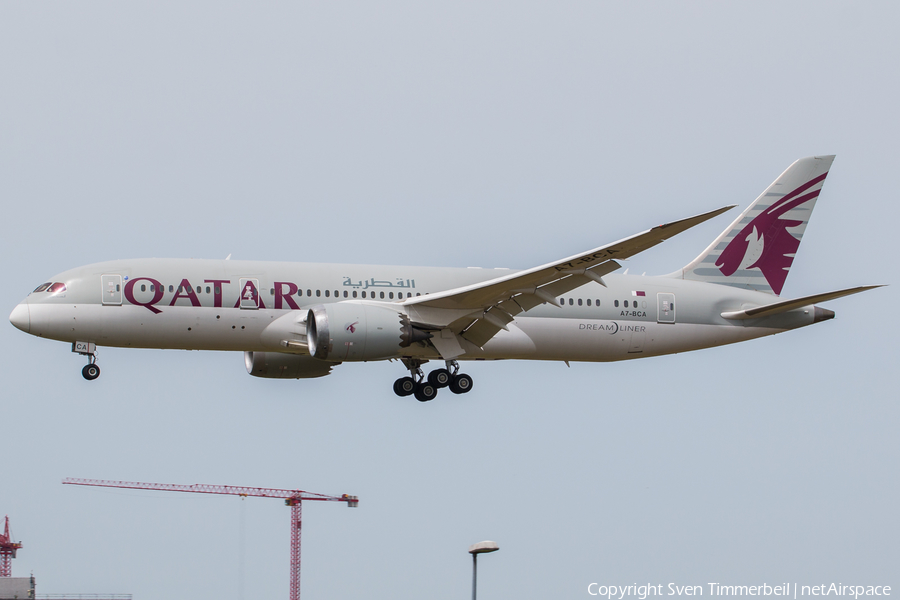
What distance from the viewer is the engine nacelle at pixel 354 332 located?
1314 inches

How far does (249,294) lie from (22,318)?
7.22m

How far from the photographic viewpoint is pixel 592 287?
39.1 meters

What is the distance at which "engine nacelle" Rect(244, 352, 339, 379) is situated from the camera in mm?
41312

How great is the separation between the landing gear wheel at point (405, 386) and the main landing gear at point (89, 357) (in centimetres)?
1013

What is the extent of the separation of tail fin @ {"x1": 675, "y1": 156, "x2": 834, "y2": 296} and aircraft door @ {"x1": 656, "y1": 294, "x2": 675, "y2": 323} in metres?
2.44

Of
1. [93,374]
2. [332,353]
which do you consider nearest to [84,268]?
[93,374]

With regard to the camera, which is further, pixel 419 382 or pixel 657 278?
pixel 657 278

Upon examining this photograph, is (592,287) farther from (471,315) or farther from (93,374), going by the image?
(93,374)

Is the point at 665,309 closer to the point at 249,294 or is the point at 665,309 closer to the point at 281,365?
the point at 281,365

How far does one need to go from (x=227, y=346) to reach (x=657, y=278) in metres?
16.2

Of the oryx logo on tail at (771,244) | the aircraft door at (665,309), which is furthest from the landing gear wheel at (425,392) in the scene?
the oryx logo on tail at (771,244)

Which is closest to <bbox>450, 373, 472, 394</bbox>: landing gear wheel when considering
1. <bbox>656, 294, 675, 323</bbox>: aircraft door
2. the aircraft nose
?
<bbox>656, 294, 675, 323</bbox>: aircraft door

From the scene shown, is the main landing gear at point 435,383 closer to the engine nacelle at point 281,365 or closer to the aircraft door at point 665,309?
the engine nacelle at point 281,365

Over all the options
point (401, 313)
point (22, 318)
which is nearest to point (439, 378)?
point (401, 313)
